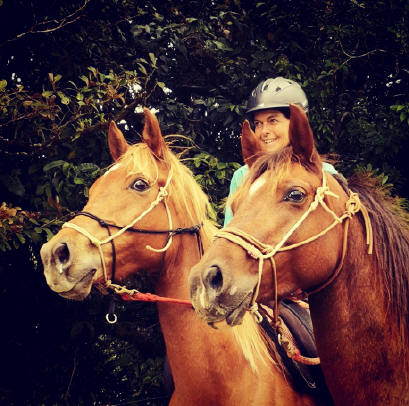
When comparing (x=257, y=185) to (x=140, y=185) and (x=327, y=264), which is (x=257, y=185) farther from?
(x=140, y=185)

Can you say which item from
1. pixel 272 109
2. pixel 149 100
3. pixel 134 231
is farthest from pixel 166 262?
pixel 149 100

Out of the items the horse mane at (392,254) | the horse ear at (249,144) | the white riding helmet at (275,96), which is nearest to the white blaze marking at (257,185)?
the horse ear at (249,144)

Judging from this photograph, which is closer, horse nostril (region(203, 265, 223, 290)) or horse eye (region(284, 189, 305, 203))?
horse nostril (region(203, 265, 223, 290))

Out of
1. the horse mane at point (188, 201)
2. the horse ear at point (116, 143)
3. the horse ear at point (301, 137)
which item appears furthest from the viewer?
the horse ear at point (116, 143)

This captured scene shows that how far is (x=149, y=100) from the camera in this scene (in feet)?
18.4

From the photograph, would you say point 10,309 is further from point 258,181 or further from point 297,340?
point 258,181

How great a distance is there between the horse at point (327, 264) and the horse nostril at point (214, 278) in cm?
5

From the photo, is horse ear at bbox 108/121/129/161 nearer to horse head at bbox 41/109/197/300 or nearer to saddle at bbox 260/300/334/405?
horse head at bbox 41/109/197/300

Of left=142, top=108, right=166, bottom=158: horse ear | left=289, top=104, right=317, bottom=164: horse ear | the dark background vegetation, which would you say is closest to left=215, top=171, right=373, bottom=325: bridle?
left=289, top=104, right=317, bottom=164: horse ear

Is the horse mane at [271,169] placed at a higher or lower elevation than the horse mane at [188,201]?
higher

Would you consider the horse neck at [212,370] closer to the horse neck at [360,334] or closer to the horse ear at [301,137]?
the horse neck at [360,334]

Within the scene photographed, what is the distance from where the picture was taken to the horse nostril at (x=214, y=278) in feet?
5.90

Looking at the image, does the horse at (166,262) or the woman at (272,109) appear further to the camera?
the woman at (272,109)

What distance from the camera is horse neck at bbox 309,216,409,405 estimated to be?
2.01 meters
